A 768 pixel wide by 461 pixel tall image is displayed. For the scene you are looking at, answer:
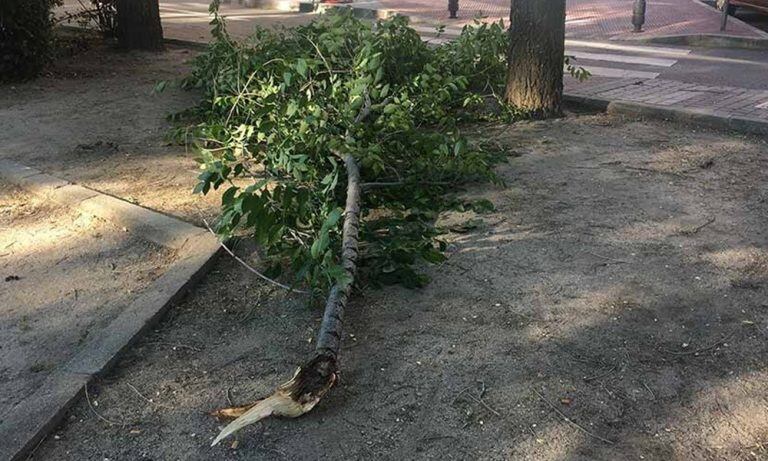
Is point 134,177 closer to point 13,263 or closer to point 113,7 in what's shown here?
point 13,263

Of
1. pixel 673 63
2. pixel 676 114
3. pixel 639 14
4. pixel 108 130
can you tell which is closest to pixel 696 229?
pixel 676 114

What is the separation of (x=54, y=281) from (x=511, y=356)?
7.80 ft

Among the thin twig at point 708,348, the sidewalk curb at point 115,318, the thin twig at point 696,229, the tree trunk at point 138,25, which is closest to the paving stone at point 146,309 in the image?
the sidewalk curb at point 115,318

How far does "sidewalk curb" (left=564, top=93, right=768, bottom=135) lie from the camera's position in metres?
6.29

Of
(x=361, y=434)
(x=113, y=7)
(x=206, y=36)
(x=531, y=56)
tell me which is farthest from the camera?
(x=206, y=36)

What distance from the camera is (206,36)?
42.5 feet

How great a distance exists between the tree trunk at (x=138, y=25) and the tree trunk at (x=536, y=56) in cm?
614

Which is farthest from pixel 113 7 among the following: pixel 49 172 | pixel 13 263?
pixel 13 263

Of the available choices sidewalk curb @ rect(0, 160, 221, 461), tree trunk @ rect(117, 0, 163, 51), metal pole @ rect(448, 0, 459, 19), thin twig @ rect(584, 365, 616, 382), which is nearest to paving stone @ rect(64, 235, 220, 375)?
sidewalk curb @ rect(0, 160, 221, 461)

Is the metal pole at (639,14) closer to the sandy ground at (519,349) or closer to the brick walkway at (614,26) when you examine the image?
the brick walkway at (614,26)

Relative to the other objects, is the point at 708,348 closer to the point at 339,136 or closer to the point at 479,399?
the point at 479,399

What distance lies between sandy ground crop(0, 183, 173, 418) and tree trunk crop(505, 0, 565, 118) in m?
3.91

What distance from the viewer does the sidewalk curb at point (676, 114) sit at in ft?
20.6

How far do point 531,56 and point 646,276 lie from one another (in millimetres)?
3527
